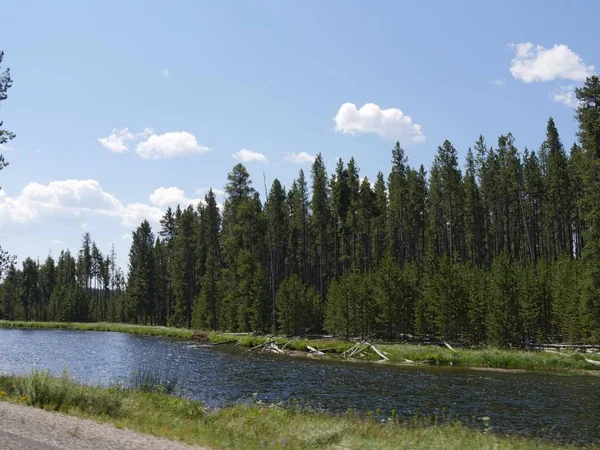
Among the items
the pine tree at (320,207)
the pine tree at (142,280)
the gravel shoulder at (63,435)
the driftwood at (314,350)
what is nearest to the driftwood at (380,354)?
the driftwood at (314,350)

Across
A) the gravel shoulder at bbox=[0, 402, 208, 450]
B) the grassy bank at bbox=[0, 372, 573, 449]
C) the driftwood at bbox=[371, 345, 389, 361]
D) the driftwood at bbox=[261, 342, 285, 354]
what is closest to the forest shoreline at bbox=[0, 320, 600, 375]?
the driftwood at bbox=[261, 342, 285, 354]

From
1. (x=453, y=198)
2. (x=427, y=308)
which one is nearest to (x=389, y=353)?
(x=427, y=308)

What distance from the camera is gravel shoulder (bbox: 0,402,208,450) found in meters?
9.31

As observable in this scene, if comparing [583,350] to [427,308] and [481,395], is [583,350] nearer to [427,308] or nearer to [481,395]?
[427,308]

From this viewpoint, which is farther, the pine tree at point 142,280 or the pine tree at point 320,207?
the pine tree at point 142,280

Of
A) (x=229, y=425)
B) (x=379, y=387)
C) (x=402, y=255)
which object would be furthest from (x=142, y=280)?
(x=229, y=425)

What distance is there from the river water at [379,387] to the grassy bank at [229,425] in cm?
137

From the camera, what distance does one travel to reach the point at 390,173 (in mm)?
93312

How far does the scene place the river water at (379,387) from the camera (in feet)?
68.5

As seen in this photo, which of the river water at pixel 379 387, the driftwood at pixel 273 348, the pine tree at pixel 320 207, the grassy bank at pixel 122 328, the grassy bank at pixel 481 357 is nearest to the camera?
the river water at pixel 379 387

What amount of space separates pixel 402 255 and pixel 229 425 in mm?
64068

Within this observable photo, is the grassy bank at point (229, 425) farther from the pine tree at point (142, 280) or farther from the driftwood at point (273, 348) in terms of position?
the pine tree at point (142, 280)

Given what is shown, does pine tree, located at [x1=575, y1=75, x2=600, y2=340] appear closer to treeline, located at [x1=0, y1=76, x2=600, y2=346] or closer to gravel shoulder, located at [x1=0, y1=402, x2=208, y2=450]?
treeline, located at [x1=0, y1=76, x2=600, y2=346]

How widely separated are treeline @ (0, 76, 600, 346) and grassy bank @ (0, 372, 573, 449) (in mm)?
31258
